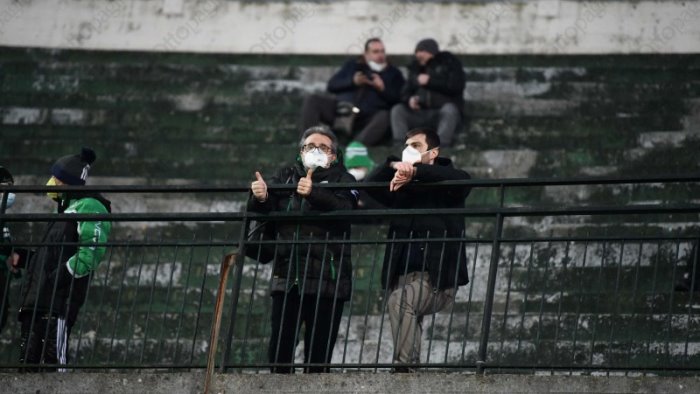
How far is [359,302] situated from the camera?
1612cm

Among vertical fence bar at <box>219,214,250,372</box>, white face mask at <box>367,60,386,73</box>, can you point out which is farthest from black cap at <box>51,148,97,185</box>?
white face mask at <box>367,60,386,73</box>

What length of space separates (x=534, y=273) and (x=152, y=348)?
137 inches

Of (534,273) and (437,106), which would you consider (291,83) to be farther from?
(534,273)

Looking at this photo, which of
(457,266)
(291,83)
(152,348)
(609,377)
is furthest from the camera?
(291,83)

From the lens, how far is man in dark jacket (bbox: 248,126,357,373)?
498 inches

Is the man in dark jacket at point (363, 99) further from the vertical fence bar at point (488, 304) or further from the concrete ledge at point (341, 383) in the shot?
the concrete ledge at point (341, 383)

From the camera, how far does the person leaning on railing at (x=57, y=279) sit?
1318 centimetres

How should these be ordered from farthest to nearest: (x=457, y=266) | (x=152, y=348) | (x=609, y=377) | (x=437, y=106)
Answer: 1. (x=437, y=106)
2. (x=152, y=348)
3. (x=457, y=266)
4. (x=609, y=377)

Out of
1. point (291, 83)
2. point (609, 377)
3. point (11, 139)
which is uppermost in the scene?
point (291, 83)

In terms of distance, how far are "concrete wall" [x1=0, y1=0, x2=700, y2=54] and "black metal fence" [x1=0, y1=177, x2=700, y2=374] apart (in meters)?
3.80

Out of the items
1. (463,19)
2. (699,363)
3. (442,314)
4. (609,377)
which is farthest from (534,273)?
(463,19)

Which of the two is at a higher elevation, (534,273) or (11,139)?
(11,139)

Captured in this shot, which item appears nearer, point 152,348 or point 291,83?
point 152,348

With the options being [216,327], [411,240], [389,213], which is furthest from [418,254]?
[216,327]
